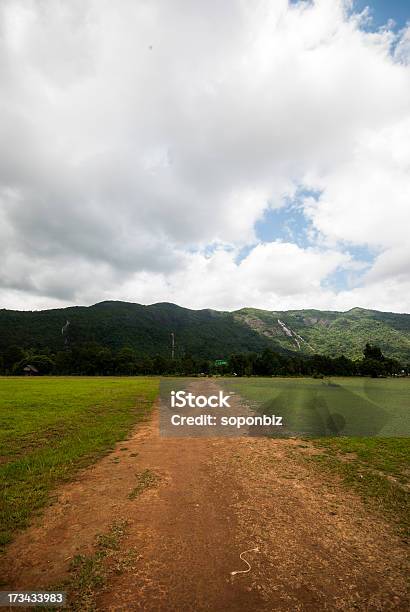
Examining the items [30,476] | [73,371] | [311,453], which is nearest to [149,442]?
[30,476]

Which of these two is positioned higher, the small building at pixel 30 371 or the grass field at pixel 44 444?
the grass field at pixel 44 444

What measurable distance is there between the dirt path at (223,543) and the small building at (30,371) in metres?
141

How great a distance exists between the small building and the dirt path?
463 feet

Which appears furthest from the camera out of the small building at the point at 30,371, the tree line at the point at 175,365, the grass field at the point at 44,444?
the tree line at the point at 175,365

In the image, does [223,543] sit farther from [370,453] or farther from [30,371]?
[30,371]

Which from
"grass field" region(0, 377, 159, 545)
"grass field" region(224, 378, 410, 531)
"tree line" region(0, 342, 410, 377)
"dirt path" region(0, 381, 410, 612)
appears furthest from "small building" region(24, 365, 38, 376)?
"dirt path" region(0, 381, 410, 612)

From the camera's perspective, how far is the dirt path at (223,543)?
554 centimetres

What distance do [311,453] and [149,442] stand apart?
337 inches

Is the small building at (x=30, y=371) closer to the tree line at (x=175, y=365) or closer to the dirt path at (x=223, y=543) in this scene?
the tree line at (x=175, y=365)

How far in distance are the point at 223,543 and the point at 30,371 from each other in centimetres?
14871

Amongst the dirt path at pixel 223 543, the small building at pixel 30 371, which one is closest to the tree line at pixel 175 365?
the small building at pixel 30 371

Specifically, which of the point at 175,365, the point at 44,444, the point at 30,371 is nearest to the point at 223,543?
the point at 44,444

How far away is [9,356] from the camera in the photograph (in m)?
141

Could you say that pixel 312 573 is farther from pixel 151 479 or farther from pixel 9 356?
pixel 9 356
